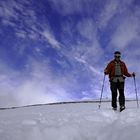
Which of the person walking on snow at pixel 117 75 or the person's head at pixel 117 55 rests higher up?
the person's head at pixel 117 55

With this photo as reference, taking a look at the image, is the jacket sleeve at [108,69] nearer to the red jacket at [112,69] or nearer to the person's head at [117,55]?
the red jacket at [112,69]

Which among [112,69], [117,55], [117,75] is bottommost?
[117,75]

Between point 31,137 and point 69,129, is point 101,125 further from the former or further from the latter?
point 31,137

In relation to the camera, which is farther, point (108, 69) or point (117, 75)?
point (108, 69)

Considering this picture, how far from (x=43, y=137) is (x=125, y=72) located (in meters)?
6.60

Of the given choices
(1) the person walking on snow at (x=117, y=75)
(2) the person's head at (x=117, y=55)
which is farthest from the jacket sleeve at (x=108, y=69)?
(2) the person's head at (x=117, y=55)

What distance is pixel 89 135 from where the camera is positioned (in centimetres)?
740

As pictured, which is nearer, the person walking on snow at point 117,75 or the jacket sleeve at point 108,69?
the person walking on snow at point 117,75

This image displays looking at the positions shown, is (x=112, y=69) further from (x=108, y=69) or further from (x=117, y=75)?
(x=117, y=75)

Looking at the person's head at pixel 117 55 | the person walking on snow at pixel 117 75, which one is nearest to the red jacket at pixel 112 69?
the person walking on snow at pixel 117 75

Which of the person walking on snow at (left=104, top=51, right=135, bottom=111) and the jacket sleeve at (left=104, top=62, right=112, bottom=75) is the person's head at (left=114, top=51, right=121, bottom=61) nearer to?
the person walking on snow at (left=104, top=51, right=135, bottom=111)

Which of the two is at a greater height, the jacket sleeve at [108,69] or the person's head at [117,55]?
the person's head at [117,55]

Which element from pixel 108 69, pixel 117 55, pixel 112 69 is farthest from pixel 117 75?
pixel 117 55

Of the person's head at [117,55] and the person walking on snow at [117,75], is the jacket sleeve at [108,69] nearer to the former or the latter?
the person walking on snow at [117,75]
